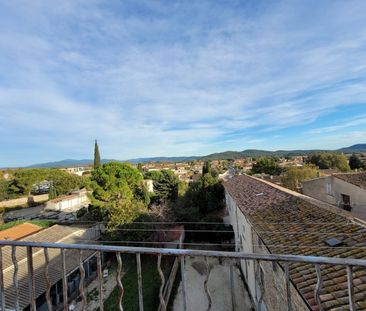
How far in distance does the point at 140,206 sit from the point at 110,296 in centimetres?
640

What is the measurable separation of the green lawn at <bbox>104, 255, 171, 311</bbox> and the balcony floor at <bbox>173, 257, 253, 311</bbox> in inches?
40.9

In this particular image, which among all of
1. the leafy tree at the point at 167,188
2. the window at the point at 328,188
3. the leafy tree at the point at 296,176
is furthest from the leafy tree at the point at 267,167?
the window at the point at 328,188

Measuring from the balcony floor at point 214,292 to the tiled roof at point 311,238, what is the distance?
2778 millimetres

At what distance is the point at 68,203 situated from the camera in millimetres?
31547

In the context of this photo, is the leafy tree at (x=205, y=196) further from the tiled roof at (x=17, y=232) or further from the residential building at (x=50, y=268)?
the tiled roof at (x=17, y=232)

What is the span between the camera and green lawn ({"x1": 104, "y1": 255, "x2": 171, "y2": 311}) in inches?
414

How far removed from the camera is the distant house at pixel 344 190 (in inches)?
474

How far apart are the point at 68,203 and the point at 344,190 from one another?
2938 centimetres

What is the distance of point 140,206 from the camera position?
17.0 metres

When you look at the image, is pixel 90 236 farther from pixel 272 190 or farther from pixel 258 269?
pixel 258 269

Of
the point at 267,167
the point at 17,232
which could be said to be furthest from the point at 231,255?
the point at 267,167

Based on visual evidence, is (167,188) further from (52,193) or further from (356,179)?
(356,179)

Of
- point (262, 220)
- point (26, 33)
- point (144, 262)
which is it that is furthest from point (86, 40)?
point (144, 262)

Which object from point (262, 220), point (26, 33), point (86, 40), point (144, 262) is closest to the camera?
point (26, 33)
